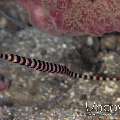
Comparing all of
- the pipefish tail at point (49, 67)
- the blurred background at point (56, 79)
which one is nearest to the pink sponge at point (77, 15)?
the pipefish tail at point (49, 67)

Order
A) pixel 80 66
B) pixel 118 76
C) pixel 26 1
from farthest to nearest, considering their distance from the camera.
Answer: pixel 80 66 → pixel 118 76 → pixel 26 1

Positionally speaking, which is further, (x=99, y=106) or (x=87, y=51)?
(x=87, y=51)

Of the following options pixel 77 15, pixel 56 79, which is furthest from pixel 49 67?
pixel 77 15

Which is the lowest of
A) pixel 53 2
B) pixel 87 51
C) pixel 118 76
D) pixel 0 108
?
pixel 0 108

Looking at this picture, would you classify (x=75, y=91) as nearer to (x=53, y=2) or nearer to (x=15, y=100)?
(x=15, y=100)

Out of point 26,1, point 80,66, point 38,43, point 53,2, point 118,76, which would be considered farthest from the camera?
point 38,43

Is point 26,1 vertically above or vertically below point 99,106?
above

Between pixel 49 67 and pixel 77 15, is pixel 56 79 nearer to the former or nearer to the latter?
pixel 49 67

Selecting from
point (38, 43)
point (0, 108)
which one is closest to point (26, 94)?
point (0, 108)
